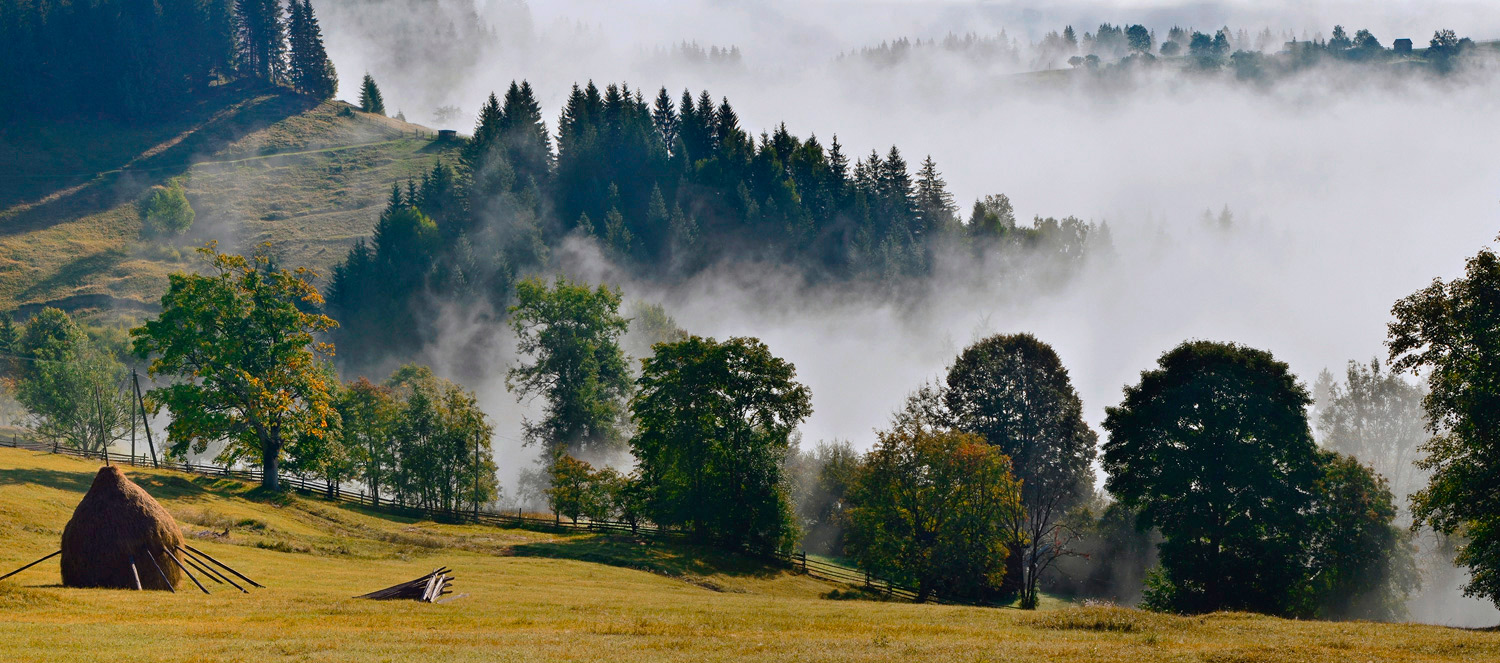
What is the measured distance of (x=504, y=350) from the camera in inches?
5212

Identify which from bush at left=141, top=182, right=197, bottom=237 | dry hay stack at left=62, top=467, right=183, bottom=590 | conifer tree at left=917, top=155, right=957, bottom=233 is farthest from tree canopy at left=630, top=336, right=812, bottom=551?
bush at left=141, top=182, right=197, bottom=237

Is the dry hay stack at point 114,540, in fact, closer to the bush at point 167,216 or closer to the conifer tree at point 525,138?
the conifer tree at point 525,138

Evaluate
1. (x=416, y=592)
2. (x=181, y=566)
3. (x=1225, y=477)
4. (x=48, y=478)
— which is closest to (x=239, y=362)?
(x=48, y=478)

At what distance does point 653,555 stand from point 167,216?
15857 centimetres

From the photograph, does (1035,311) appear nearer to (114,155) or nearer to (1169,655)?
(1169,655)

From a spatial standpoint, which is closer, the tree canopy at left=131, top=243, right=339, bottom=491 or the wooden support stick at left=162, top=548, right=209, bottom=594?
the wooden support stick at left=162, top=548, right=209, bottom=594

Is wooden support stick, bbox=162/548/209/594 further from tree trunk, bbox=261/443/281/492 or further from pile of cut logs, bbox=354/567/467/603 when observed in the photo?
tree trunk, bbox=261/443/281/492

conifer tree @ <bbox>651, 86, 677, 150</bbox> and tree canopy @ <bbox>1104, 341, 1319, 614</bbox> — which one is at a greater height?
conifer tree @ <bbox>651, 86, 677, 150</bbox>

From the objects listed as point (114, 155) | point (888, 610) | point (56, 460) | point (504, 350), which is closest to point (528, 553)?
point (888, 610)

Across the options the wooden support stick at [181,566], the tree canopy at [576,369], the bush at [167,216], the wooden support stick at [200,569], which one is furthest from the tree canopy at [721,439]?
the bush at [167,216]

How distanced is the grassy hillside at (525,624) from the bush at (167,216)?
14616 centimetres

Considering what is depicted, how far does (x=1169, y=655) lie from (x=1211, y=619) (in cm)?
860

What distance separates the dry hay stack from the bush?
168 metres

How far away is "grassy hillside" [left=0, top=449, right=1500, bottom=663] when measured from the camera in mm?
20073
